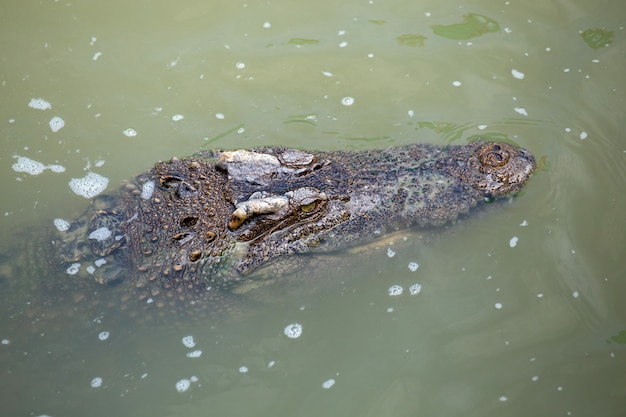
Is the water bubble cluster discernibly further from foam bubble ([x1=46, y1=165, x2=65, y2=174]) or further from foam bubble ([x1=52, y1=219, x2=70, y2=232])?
foam bubble ([x1=46, y1=165, x2=65, y2=174])

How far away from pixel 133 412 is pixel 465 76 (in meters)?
4.78

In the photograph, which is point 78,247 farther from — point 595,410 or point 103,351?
point 595,410

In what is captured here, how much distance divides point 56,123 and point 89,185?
3.26ft

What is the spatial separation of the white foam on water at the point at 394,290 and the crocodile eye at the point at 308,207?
3.77 ft

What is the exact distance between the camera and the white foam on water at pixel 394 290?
178 inches

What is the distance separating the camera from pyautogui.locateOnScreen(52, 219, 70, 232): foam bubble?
448 centimetres

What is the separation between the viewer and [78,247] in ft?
13.8

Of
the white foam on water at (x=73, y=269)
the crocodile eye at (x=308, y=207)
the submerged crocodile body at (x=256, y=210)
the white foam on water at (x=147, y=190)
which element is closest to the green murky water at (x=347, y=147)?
the white foam on water at (x=73, y=269)

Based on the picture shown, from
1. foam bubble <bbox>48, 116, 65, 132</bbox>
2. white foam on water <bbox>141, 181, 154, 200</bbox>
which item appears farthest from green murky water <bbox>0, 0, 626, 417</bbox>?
white foam on water <bbox>141, 181, 154, 200</bbox>

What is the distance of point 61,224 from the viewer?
458cm

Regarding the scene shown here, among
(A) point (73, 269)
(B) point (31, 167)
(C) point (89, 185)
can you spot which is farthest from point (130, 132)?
(A) point (73, 269)

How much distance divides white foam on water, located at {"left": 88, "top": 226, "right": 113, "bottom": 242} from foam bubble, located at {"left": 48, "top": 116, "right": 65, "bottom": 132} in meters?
1.99

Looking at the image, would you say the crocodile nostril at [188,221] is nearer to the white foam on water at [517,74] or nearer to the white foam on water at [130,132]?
the white foam on water at [130,132]

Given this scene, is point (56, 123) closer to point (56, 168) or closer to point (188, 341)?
point (56, 168)
